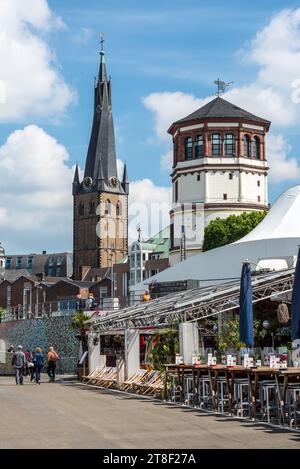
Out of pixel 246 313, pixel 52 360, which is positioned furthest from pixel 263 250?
pixel 246 313

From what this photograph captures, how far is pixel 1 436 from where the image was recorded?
12.3 meters

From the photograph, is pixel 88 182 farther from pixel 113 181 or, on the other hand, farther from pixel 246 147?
pixel 246 147

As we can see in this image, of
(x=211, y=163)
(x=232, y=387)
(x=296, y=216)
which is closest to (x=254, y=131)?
(x=211, y=163)

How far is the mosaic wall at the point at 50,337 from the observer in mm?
40812

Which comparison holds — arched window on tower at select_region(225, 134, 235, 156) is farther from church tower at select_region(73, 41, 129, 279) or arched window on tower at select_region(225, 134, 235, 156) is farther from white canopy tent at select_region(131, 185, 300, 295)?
church tower at select_region(73, 41, 129, 279)

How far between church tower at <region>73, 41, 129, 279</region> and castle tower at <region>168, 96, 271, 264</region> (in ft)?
223

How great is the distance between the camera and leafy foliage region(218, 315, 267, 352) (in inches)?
999

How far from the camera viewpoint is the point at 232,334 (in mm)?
25625

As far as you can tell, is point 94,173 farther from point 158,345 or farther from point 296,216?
point 158,345

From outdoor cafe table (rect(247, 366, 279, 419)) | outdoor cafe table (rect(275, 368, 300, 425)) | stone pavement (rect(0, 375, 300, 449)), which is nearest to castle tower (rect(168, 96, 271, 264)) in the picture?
stone pavement (rect(0, 375, 300, 449))

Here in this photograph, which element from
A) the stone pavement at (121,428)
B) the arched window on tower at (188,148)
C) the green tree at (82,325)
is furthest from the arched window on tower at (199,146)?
the stone pavement at (121,428)

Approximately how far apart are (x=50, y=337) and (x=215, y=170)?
117 feet

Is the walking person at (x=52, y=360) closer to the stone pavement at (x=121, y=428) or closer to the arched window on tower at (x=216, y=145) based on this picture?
the stone pavement at (x=121, y=428)

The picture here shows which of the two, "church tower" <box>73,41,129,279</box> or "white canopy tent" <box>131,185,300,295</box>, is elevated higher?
"church tower" <box>73,41,129,279</box>
